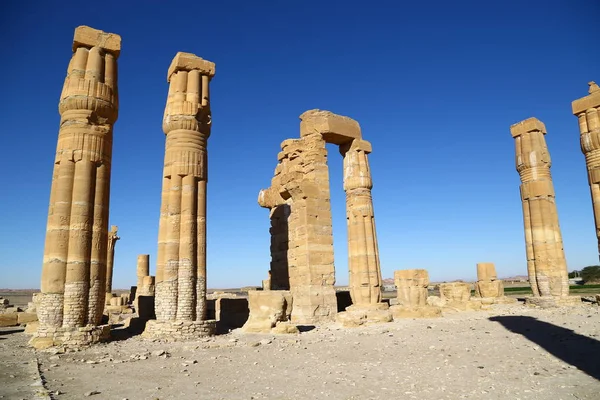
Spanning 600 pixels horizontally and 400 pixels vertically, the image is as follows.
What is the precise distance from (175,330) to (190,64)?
883 cm

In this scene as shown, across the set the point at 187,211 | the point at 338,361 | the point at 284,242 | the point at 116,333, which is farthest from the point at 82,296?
the point at 284,242

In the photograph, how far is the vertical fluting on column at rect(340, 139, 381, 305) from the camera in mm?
17031

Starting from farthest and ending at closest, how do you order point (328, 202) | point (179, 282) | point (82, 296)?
point (328, 202) → point (179, 282) → point (82, 296)

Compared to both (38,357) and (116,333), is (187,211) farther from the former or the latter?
(38,357)

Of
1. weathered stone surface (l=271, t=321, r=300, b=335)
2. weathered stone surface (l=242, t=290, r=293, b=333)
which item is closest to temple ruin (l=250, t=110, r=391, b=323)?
weathered stone surface (l=242, t=290, r=293, b=333)

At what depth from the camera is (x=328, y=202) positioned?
17.6 m

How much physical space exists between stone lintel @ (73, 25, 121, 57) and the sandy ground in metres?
9.04

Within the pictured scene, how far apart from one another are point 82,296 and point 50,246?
5.48 ft

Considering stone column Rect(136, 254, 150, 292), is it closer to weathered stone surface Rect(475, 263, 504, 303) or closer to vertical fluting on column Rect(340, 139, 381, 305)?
vertical fluting on column Rect(340, 139, 381, 305)

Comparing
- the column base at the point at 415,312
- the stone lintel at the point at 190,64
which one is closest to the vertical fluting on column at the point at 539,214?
the column base at the point at 415,312

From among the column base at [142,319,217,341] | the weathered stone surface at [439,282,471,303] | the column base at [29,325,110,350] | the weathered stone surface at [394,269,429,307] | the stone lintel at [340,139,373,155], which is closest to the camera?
the column base at [29,325,110,350]

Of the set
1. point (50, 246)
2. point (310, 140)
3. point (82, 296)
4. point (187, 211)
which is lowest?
point (82, 296)

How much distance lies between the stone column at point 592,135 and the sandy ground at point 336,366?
757 centimetres

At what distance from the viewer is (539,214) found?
789 inches
